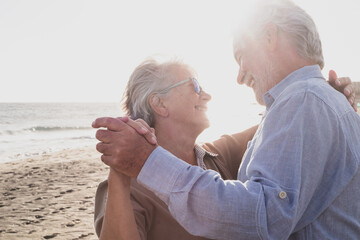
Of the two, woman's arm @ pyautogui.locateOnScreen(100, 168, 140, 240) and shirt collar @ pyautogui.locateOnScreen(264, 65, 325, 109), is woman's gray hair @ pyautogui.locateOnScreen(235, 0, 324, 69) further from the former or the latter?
woman's arm @ pyautogui.locateOnScreen(100, 168, 140, 240)

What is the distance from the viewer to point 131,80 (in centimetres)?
329

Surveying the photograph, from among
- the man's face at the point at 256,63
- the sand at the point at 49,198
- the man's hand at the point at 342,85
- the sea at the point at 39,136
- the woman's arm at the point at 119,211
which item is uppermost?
the man's face at the point at 256,63

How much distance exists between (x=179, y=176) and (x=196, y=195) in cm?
12

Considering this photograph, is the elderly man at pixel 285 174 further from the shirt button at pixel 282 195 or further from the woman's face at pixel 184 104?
the woman's face at pixel 184 104

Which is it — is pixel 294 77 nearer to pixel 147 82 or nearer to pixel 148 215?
pixel 148 215

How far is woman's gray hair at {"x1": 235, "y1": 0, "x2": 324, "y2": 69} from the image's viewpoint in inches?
71.0

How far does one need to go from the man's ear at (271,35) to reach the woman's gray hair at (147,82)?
152cm

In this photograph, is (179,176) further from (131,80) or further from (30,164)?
(30,164)

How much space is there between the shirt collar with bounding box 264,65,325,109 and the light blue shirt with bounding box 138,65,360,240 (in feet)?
0.51

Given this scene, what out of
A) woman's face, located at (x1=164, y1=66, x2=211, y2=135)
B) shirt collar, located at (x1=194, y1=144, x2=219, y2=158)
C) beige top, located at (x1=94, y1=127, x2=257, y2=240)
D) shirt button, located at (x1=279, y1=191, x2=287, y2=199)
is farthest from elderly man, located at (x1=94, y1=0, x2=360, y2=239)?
woman's face, located at (x1=164, y1=66, x2=211, y2=135)

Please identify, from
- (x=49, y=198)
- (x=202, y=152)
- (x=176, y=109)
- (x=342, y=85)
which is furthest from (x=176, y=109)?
(x=49, y=198)

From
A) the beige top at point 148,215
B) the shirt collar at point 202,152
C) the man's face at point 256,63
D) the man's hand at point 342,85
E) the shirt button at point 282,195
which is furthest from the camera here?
the shirt collar at point 202,152

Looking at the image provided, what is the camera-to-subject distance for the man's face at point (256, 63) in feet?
6.29

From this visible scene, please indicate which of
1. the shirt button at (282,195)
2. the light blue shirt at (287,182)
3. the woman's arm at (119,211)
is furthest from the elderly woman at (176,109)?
the shirt button at (282,195)
